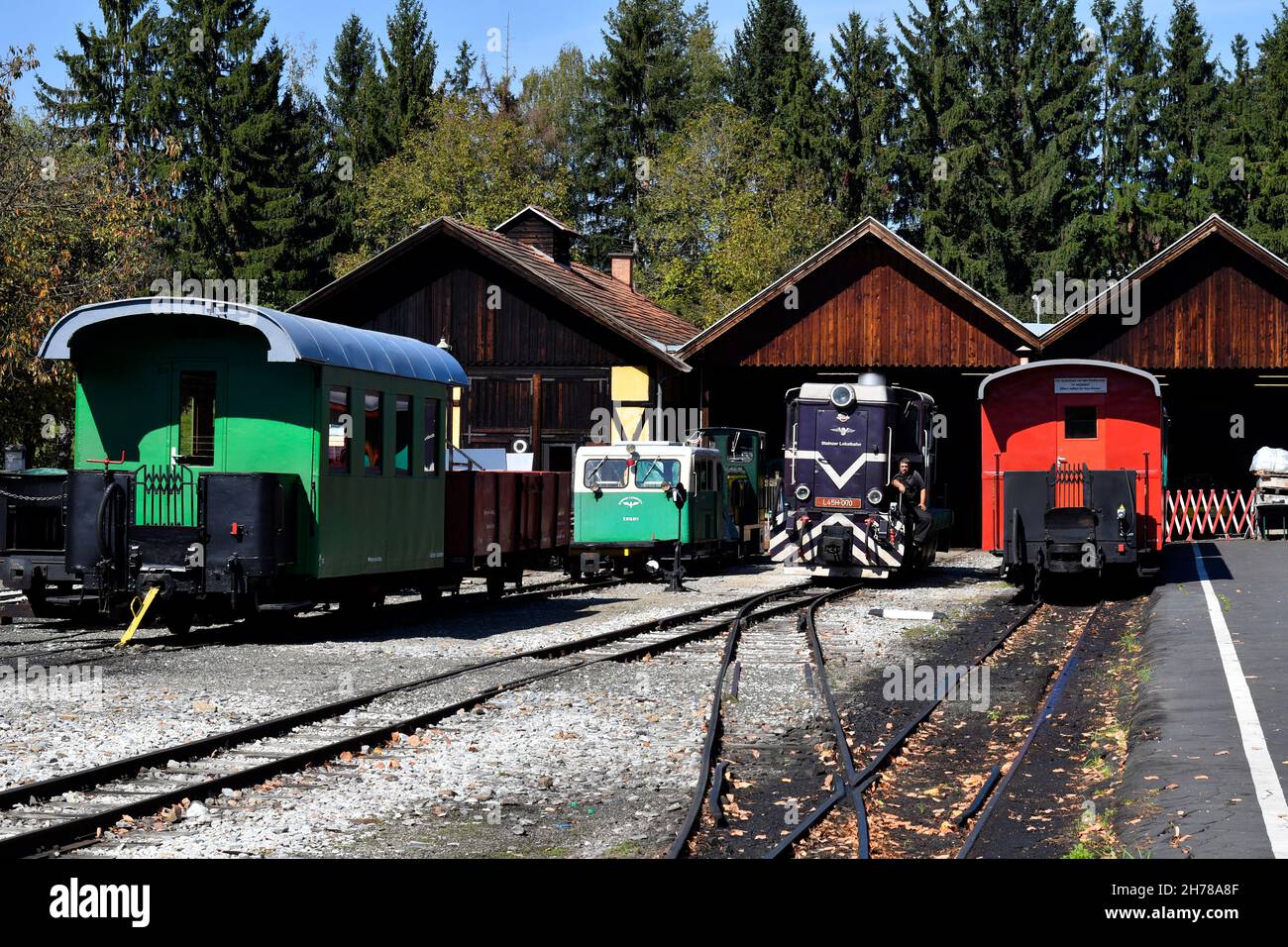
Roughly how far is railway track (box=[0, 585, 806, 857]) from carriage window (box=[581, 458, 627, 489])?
35.6 ft

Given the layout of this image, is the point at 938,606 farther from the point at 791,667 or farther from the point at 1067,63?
the point at 1067,63

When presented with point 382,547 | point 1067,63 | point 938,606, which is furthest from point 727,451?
point 1067,63

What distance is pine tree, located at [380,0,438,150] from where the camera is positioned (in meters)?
71.6

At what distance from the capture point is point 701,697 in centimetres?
1277

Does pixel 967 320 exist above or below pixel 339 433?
above

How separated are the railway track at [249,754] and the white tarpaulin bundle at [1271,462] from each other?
2645 cm

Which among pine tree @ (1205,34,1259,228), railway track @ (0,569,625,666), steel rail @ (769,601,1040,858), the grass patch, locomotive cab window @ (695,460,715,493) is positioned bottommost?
the grass patch

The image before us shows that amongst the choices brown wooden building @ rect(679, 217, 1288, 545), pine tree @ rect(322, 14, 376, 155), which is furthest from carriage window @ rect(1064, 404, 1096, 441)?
pine tree @ rect(322, 14, 376, 155)

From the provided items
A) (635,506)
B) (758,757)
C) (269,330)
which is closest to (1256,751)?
(758,757)

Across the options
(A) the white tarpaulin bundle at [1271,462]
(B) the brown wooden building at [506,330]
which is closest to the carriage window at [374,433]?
(B) the brown wooden building at [506,330]

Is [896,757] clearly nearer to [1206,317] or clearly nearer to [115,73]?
[1206,317]

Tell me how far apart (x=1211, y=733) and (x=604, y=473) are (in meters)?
17.0

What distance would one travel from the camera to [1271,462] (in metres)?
37.3

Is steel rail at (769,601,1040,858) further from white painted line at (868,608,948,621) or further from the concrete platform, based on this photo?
white painted line at (868,608,948,621)
